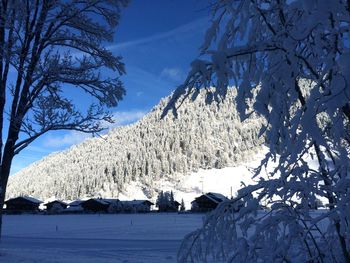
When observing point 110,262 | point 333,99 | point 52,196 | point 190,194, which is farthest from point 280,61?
point 52,196

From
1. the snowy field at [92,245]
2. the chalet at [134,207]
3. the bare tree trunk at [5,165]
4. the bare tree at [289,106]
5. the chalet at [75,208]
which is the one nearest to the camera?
the bare tree at [289,106]

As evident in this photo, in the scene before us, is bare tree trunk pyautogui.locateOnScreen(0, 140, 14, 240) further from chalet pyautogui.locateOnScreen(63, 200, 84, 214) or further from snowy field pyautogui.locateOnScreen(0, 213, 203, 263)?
chalet pyautogui.locateOnScreen(63, 200, 84, 214)

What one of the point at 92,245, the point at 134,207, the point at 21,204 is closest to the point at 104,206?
the point at 134,207

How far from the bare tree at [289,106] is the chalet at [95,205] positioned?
89.2 metres

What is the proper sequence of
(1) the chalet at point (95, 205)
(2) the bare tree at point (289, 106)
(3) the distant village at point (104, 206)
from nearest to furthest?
(2) the bare tree at point (289, 106) < (3) the distant village at point (104, 206) < (1) the chalet at point (95, 205)

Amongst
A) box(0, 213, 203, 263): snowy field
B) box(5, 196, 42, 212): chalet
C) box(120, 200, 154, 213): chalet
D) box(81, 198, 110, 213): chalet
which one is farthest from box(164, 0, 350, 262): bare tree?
box(5, 196, 42, 212): chalet

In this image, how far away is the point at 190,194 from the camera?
176500 millimetres

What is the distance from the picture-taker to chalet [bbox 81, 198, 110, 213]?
89.2m

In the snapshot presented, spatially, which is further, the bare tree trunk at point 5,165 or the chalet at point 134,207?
the chalet at point 134,207

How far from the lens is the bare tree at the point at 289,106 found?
1.39 meters

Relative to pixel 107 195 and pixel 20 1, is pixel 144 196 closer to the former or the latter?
pixel 107 195

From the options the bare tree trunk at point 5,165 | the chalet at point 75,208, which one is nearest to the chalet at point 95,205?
the chalet at point 75,208

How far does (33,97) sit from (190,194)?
171m

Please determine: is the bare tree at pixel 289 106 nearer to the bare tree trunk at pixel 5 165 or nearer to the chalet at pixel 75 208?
the bare tree trunk at pixel 5 165
